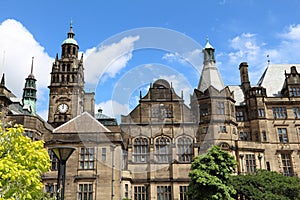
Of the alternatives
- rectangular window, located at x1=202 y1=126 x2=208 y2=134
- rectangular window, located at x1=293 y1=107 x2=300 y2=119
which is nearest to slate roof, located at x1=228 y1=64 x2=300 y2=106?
rectangular window, located at x1=293 y1=107 x2=300 y2=119

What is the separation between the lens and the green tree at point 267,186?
27884mm

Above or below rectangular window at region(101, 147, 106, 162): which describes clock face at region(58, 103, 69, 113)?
above

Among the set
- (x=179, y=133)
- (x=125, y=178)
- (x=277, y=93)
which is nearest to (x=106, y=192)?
(x=125, y=178)

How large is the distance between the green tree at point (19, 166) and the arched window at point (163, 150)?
802 inches

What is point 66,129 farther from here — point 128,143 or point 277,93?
point 277,93

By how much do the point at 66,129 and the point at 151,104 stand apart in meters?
10.3

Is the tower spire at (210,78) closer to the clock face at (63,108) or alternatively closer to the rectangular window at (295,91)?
the rectangular window at (295,91)

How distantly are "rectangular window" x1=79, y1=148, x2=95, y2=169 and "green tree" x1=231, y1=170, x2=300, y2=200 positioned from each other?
14168mm

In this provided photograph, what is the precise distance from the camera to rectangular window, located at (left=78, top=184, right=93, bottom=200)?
101 feet

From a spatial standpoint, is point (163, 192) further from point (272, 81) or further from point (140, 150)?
point (272, 81)

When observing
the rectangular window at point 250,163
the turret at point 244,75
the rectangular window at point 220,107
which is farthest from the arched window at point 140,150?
the turret at point 244,75

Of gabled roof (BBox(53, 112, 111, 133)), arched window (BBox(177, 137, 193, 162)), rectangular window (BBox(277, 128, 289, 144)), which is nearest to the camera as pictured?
gabled roof (BBox(53, 112, 111, 133))

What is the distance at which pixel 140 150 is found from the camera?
35.7 meters

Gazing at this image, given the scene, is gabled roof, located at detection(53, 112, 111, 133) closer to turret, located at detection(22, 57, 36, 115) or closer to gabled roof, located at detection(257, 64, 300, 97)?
Answer: turret, located at detection(22, 57, 36, 115)
